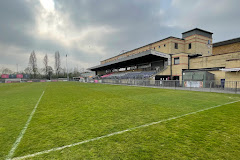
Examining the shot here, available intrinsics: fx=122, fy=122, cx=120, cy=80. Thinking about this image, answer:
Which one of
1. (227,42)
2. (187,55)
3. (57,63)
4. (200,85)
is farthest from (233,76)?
(57,63)

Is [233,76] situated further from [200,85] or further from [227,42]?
[227,42]

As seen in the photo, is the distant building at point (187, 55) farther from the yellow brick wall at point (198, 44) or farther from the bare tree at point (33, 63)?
the bare tree at point (33, 63)

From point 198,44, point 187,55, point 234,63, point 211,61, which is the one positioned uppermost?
point 198,44

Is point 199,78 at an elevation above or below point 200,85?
above

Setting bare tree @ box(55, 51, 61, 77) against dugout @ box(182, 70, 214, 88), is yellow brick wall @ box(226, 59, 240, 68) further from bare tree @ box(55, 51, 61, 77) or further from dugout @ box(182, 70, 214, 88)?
bare tree @ box(55, 51, 61, 77)

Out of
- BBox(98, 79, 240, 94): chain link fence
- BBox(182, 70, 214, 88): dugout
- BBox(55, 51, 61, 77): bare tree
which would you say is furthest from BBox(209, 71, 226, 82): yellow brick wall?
BBox(55, 51, 61, 77): bare tree

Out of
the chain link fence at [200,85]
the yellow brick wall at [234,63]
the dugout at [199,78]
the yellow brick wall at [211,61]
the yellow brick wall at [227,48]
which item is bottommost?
the chain link fence at [200,85]

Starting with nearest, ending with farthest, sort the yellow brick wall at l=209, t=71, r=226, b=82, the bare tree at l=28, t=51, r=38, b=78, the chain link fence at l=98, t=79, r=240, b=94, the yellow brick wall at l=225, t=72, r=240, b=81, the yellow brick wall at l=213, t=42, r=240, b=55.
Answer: the chain link fence at l=98, t=79, r=240, b=94 < the yellow brick wall at l=225, t=72, r=240, b=81 < the yellow brick wall at l=209, t=71, r=226, b=82 < the yellow brick wall at l=213, t=42, r=240, b=55 < the bare tree at l=28, t=51, r=38, b=78

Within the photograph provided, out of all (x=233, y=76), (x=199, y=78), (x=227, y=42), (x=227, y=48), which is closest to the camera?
(x=233, y=76)

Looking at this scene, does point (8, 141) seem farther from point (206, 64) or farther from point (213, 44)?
point (213, 44)

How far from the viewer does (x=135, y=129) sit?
13.2ft

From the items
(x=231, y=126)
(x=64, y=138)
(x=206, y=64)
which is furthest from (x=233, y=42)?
(x=64, y=138)

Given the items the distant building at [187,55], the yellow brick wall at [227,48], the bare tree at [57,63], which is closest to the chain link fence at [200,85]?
the distant building at [187,55]

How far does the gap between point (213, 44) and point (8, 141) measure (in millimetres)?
46394
